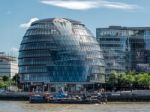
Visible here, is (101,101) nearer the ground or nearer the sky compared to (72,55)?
nearer the ground

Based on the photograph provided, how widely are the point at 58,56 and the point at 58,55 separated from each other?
0.28 m

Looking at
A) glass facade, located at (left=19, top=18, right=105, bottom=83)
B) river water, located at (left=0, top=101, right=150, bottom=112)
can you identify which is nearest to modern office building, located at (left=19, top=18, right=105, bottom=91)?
glass facade, located at (left=19, top=18, right=105, bottom=83)

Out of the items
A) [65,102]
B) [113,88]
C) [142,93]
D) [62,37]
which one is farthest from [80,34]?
[65,102]

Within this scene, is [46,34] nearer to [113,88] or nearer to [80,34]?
[80,34]

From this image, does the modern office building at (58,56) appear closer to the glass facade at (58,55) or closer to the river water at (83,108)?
the glass facade at (58,55)

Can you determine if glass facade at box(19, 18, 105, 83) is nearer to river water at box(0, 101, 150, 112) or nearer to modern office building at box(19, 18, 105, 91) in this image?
modern office building at box(19, 18, 105, 91)

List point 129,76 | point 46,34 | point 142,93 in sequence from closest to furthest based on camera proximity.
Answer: point 142,93 → point 129,76 → point 46,34

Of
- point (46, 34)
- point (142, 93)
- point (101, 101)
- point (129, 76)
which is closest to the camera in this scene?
point (101, 101)

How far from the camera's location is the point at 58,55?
181875 mm

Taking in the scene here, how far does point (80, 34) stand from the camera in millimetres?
190250

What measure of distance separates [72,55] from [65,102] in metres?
56.4

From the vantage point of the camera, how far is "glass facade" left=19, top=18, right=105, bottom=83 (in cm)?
18238

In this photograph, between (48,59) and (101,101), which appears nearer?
(101,101)

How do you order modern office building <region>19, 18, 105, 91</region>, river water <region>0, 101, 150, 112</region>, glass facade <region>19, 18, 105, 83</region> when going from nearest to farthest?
1. river water <region>0, 101, 150, 112</region>
2. glass facade <region>19, 18, 105, 83</region>
3. modern office building <region>19, 18, 105, 91</region>
